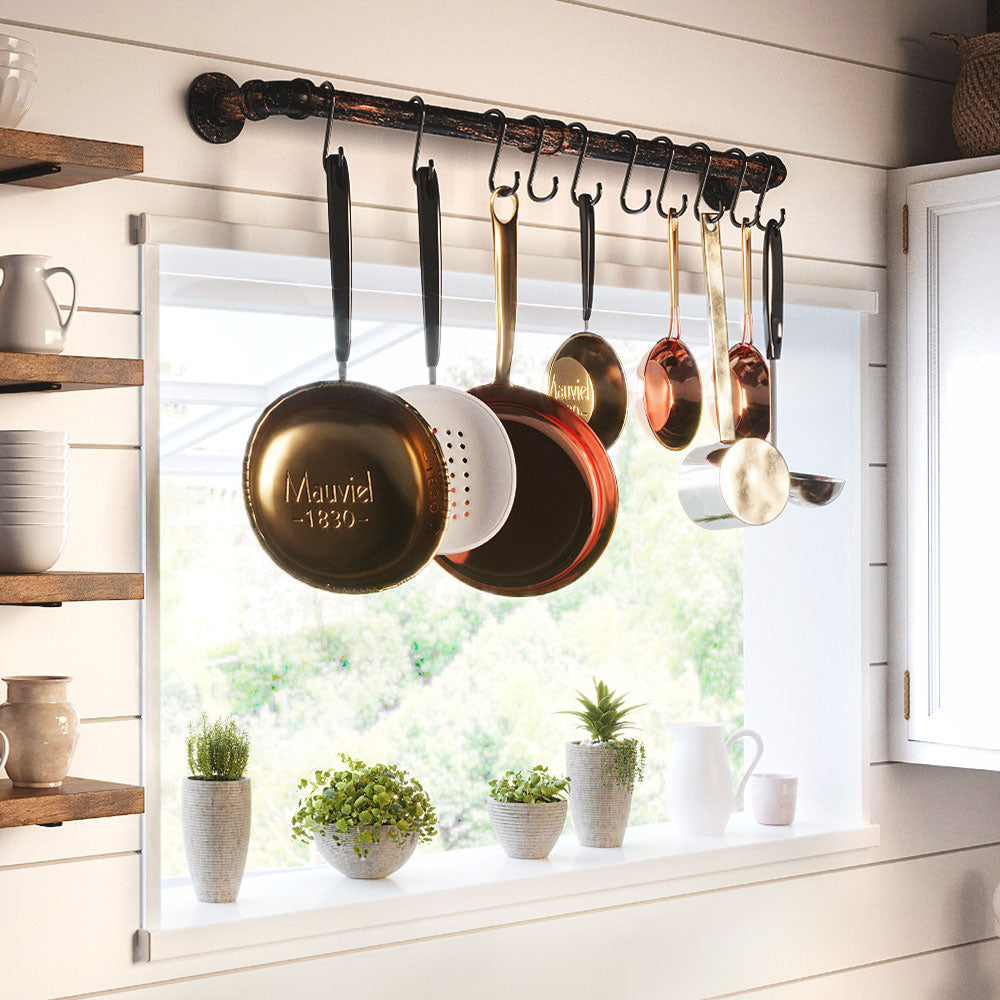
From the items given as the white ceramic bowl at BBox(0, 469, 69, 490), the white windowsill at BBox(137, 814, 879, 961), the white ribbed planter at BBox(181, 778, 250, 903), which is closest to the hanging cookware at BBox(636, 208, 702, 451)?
the white windowsill at BBox(137, 814, 879, 961)

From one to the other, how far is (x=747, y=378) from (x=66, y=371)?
3.32 ft

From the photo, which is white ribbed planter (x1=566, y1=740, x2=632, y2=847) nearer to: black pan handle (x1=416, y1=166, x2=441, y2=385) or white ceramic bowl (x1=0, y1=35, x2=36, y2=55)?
black pan handle (x1=416, y1=166, x2=441, y2=385)

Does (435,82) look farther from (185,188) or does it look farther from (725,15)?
(725,15)

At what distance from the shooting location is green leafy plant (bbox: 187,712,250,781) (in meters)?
1.72

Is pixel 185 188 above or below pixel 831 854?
above

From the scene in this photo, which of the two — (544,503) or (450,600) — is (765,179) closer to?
(544,503)

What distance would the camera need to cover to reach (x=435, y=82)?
1.85 metres

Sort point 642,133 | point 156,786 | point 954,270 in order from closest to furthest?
point 156,786
point 642,133
point 954,270

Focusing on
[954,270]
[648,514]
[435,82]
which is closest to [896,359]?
[954,270]

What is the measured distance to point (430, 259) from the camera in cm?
162

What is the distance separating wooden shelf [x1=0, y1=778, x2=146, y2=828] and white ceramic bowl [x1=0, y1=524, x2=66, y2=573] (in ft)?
0.73

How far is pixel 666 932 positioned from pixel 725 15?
1.40 metres

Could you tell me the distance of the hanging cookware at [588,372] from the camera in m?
1.84

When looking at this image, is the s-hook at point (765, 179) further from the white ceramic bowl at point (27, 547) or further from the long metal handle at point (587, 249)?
the white ceramic bowl at point (27, 547)
